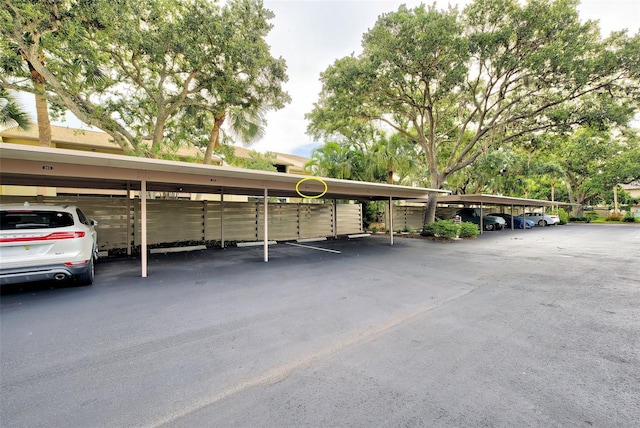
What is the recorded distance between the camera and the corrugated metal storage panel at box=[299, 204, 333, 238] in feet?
42.5

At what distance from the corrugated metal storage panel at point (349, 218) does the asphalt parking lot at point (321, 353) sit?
29.2 ft

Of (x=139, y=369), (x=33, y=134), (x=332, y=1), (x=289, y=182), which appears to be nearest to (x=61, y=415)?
(x=139, y=369)

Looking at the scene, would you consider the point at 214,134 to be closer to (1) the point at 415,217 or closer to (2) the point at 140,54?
(2) the point at 140,54

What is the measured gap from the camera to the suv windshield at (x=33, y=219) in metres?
4.07

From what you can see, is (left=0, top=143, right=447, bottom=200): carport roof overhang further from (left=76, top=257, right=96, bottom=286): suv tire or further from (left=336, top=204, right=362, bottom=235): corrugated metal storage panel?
(left=336, top=204, right=362, bottom=235): corrugated metal storage panel

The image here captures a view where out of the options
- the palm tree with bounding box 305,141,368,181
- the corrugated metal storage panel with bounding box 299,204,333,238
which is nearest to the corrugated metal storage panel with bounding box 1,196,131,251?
the corrugated metal storage panel with bounding box 299,204,333,238

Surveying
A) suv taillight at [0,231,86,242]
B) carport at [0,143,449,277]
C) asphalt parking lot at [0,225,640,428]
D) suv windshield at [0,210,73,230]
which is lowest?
asphalt parking lot at [0,225,640,428]

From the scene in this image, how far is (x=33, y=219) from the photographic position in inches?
167

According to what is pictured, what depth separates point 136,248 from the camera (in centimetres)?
902

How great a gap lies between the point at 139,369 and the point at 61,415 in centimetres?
59

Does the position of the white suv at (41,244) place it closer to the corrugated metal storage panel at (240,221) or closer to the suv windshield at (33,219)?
the suv windshield at (33,219)

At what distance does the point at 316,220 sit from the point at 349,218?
232 centimetres

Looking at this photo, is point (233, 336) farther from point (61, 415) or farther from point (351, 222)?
point (351, 222)

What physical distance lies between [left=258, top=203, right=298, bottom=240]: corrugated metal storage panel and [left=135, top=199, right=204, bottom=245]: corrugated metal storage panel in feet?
8.03
